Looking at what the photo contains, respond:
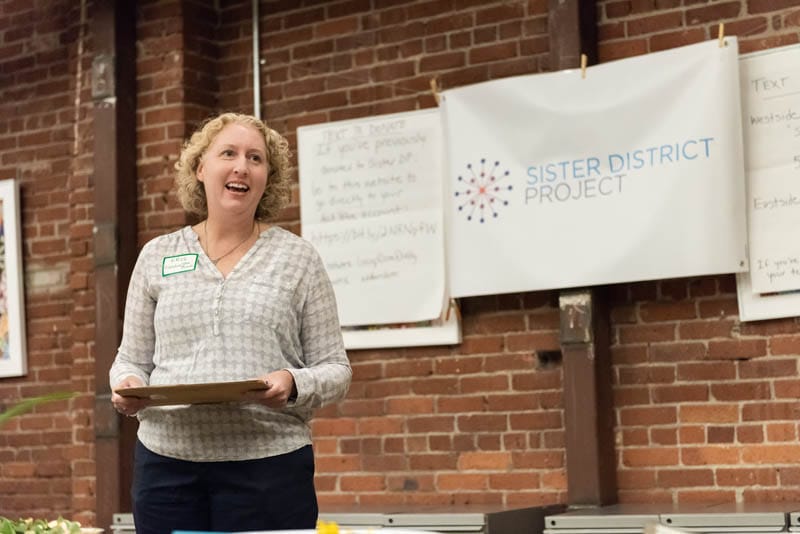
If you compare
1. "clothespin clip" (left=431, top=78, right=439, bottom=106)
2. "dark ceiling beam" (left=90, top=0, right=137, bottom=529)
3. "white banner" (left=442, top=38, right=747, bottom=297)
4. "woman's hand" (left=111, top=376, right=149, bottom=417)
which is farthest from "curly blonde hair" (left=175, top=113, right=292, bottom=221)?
"dark ceiling beam" (left=90, top=0, right=137, bottom=529)

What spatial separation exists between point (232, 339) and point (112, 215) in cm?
297

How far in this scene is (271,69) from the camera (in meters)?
5.65

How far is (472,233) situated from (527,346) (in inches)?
18.6

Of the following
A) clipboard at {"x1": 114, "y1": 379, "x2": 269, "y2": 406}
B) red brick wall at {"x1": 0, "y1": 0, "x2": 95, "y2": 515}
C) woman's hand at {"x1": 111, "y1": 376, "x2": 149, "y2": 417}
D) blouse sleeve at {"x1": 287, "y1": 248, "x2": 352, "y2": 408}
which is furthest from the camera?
red brick wall at {"x1": 0, "y1": 0, "x2": 95, "y2": 515}

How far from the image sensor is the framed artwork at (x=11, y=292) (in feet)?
19.9

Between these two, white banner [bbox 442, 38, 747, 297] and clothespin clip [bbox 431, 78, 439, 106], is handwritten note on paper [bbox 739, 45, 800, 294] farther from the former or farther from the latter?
clothespin clip [bbox 431, 78, 439, 106]

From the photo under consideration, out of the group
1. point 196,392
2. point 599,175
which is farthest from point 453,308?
point 196,392

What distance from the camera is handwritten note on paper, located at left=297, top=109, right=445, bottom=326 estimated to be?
5.08 meters

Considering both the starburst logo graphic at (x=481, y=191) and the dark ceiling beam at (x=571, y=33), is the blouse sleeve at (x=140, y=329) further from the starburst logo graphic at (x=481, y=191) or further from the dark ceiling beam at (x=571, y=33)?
the dark ceiling beam at (x=571, y=33)

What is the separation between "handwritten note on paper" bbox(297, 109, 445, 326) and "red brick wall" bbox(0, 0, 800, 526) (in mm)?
138

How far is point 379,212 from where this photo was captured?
5191mm

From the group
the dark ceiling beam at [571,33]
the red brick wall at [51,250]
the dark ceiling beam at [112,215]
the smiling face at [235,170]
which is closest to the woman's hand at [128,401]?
the smiling face at [235,170]

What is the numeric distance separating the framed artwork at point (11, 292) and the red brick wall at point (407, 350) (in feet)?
0.20

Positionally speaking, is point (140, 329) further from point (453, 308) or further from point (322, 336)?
point (453, 308)
